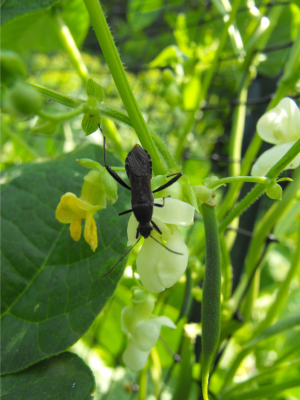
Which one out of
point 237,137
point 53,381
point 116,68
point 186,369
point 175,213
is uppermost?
point 116,68

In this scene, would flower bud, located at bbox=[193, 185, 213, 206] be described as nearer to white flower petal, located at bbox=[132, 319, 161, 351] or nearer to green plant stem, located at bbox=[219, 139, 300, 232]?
green plant stem, located at bbox=[219, 139, 300, 232]

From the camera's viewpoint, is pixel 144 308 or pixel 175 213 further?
pixel 144 308

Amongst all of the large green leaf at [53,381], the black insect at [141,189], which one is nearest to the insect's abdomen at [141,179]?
the black insect at [141,189]

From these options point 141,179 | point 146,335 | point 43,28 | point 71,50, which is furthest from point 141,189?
point 43,28

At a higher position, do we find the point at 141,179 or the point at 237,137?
the point at 141,179

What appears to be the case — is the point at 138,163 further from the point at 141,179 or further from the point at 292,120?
the point at 292,120

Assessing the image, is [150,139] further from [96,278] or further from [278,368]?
[278,368]

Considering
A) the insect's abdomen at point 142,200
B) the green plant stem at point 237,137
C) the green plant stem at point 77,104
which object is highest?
the green plant stem at point 77,104

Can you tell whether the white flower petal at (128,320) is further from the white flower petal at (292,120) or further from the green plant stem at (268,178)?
the white flower petal at (292,120)
